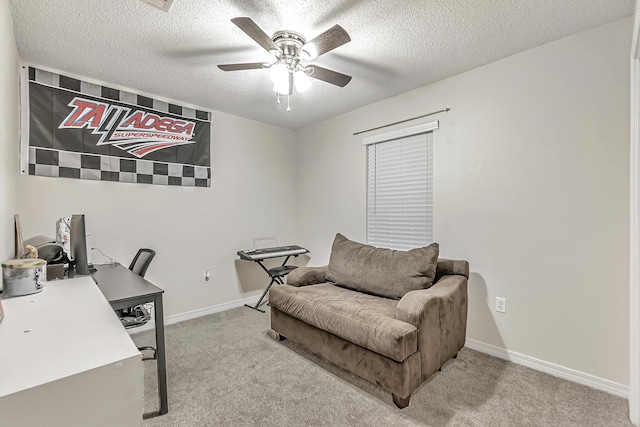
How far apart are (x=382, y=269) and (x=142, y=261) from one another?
2.11 m

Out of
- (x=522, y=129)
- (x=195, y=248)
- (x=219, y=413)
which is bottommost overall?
(x=219, y=413)

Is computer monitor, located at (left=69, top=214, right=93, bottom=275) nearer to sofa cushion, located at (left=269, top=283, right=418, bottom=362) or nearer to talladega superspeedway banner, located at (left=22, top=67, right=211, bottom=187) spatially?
talladega superspeedway banner, located at (left=22, top=67, right=211, bottom=187)

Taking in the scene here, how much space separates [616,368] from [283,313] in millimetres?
2369

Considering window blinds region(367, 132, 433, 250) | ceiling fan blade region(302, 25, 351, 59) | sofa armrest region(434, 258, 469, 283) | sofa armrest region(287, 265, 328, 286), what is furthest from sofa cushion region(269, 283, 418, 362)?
ceiling fan blade region(302, 25, 351, 59)

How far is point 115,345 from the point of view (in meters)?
0.79

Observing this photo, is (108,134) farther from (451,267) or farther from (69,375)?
(451,267)

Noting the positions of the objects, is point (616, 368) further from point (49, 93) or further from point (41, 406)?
point (49, 93)

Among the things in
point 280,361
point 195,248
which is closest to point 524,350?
point 280,361

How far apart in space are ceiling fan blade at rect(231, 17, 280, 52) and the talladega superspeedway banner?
1.81 m

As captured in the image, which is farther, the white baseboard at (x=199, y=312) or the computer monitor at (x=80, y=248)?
the white baseboard at (x=199, y=312)

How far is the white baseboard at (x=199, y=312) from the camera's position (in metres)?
2.99

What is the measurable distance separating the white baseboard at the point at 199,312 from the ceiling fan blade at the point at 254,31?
2737 mm

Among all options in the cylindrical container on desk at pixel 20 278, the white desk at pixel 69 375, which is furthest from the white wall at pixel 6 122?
the white desk at pixel 69 375

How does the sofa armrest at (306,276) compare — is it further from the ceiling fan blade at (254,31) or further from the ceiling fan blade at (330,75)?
the ceiling fan blade at (254,31)
